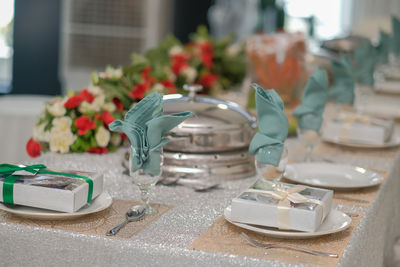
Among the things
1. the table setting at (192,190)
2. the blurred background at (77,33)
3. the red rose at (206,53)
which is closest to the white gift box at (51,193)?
the table setting at (192,190)

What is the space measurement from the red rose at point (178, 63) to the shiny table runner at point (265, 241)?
6.04 ft

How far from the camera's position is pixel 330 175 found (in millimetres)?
1658

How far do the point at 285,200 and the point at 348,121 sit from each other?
3.32 feet

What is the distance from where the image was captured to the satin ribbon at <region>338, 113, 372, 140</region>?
6.78 ft

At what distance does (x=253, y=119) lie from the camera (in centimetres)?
173

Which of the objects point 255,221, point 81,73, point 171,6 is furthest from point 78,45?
point 255,221

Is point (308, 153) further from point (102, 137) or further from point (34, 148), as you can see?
point (34, 148)

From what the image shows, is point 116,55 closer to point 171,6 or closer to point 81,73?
point 81,73

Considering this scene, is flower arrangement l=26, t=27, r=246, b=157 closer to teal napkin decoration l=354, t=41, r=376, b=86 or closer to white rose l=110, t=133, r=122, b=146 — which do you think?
white rose l=110, t=133, r=122, b=146

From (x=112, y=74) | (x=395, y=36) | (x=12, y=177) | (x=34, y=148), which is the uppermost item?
(x=395, y=36)

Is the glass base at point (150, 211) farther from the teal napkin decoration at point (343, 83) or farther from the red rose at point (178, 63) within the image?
the red rose at point (178, 63)

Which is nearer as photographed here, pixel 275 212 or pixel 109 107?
pixel 275 212

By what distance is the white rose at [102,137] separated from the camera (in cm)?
183

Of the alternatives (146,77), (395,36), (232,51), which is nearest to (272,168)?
(146,77)
